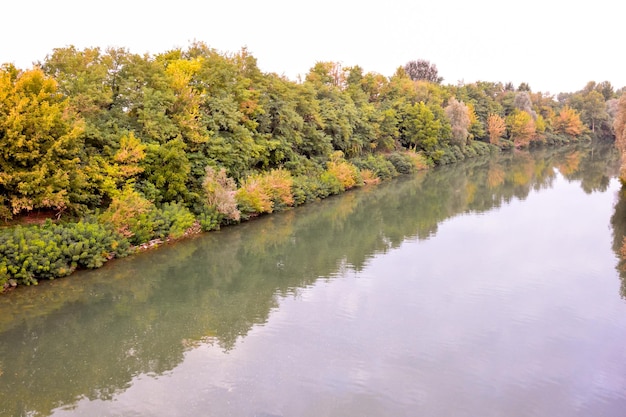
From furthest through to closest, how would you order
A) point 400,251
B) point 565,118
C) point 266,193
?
point 565,118 < point 266,193 < point 400,251

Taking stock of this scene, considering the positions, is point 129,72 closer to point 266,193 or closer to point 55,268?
point 266,193

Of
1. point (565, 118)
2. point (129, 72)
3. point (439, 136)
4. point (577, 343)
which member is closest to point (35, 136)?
point (129, 72)

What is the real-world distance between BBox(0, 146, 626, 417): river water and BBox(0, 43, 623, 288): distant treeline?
1.44 m

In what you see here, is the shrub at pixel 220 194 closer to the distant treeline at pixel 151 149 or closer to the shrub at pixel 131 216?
the distant treeline at pixel 151 149

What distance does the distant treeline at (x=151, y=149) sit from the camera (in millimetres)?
18438

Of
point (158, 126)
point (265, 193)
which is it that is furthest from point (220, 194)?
point (158, 126)

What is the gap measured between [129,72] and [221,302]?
1451 centimetres

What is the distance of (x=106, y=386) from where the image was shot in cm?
1154

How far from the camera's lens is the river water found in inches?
433

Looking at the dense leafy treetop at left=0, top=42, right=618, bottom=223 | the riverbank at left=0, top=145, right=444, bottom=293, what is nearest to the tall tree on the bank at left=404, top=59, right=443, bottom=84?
the dense leafy treetop at left=0, top=42, right=618, bottom=223

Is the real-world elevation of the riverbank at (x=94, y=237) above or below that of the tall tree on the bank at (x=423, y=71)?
below

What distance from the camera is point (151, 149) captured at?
23750 millimetres

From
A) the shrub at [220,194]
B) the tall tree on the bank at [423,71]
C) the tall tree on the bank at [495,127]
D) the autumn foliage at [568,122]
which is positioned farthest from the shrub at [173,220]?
the autumn foliage at [568,122]

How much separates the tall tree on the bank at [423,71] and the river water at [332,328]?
75.3 metres
